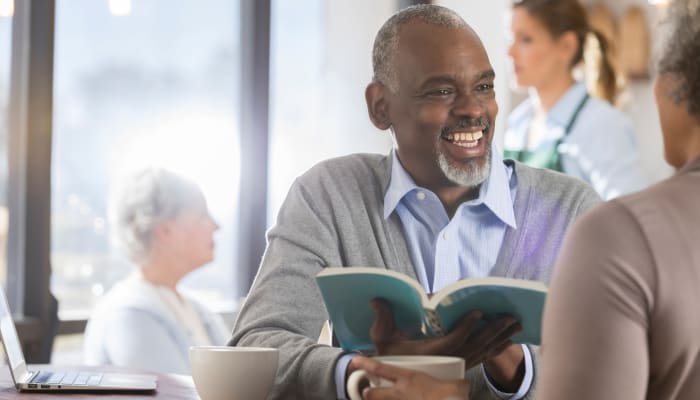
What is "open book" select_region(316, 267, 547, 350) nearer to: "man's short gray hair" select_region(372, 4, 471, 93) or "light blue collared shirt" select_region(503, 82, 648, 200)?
"man's short gray hair" select_region(372, 4, 471, 93)

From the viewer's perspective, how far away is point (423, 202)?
1.99 m

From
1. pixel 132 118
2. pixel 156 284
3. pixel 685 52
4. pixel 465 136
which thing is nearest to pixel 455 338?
pixel 685 52

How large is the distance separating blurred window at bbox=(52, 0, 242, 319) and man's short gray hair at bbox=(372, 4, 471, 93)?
1.84 metres

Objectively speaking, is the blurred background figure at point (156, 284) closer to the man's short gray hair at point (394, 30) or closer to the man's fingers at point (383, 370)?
the man's short gray hair at point (394, 30)

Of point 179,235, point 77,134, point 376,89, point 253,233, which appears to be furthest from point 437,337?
point 253,233

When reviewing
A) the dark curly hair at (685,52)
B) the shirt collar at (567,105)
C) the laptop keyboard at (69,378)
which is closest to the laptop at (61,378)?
the laptop keyboard at (69,378)

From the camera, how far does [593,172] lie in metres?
3.48

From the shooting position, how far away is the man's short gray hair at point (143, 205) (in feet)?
11.2

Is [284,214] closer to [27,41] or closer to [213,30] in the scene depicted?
[27,41]

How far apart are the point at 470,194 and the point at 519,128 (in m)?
1.90

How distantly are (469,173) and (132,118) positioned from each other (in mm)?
2569

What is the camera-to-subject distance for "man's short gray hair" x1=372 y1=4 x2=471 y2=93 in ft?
6.73

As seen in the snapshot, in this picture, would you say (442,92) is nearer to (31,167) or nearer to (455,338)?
(455,338)

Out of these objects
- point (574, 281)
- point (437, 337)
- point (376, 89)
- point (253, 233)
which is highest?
point (376, 89)
